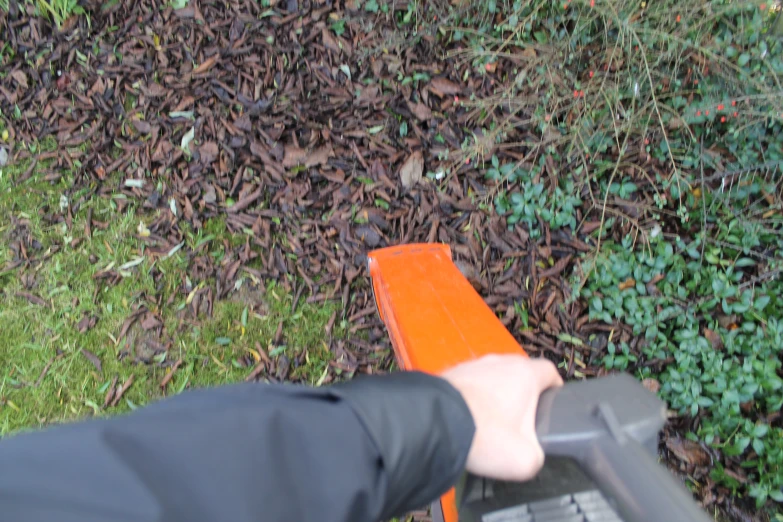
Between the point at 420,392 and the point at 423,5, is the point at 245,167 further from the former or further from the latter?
the point at 420,392

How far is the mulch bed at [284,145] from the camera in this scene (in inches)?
91.0

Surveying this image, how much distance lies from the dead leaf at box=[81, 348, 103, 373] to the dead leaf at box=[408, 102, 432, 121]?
1907mm

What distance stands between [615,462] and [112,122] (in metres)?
2.80

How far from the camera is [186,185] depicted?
8.27 ft

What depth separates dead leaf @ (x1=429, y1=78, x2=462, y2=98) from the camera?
8.36ft

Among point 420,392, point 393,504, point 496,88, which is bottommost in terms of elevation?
point 393,504

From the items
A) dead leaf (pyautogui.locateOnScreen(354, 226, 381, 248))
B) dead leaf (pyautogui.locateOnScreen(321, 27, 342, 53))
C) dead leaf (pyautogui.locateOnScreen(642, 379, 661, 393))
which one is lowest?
dead leaf (pyautogui.locateOnScreen(642, 379, 661, 393))

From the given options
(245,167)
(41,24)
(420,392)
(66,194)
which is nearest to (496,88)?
(245,167)

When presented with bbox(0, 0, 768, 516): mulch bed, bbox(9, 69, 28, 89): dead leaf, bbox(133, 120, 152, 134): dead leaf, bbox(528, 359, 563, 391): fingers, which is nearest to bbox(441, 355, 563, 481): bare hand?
bbox(528, 359, 563, 391): fingers

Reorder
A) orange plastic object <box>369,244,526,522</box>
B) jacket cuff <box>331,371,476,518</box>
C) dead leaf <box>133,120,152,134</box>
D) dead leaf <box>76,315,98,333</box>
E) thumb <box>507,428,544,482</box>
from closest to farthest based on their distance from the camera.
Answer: jacket cuff <box>331,371,476,518</box> → thumb <box>507,428,544,482</box> → orange plastic object <box>369,244,526,522</box> → dead leaf <box>76,315,98,333</box> → dead leaf <box>133,120,152,134</box>

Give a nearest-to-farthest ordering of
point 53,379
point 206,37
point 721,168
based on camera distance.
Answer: point 721,168
point 53,379
point 206,37

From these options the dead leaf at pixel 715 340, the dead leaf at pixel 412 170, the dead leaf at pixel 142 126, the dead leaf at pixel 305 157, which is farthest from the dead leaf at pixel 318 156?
the dead leaf at pixel 715 340

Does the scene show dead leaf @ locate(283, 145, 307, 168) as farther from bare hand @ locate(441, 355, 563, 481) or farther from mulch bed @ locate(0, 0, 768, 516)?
bare hand @ locate(441, 355, 563, 481)

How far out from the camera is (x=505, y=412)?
1026 millimetres
